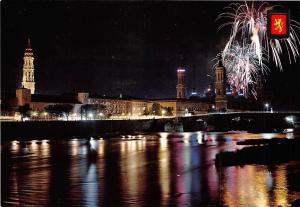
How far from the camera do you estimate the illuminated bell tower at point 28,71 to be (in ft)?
439

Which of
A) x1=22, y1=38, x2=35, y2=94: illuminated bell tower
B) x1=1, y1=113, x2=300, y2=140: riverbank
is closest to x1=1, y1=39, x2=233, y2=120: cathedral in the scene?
x1=22, y1=38, x2=35, y2=94: illuminated bell tower

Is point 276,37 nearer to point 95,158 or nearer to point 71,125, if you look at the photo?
point 95,158

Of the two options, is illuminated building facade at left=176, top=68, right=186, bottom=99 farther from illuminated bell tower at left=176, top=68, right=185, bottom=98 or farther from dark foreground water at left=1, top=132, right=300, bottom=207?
dark foreground water at left=1, top=132, right=300, bottom=207

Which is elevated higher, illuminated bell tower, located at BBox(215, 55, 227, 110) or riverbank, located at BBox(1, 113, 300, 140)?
illuminated bell tower, located at BBox(215, 55, 227, 110)

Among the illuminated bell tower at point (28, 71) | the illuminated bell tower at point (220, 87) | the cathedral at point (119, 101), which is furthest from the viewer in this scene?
the illuminated bell tower at point (220, 87)

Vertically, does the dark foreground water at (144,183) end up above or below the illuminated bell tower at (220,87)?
below

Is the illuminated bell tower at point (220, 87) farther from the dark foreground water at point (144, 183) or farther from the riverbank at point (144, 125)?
the dark foreground water at point (144, 183)

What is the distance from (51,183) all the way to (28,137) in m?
51.9

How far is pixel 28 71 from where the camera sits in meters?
135

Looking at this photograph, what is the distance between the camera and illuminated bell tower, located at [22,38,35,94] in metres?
134

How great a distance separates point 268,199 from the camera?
20047 millimetres

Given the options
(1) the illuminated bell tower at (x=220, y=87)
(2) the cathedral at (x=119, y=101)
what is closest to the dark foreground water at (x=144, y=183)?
(2) the cathedral at (x=119, y=101)

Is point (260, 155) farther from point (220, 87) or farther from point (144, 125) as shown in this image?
point (220, 87)

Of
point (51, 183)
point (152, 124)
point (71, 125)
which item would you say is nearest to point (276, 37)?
point (51, 183)
